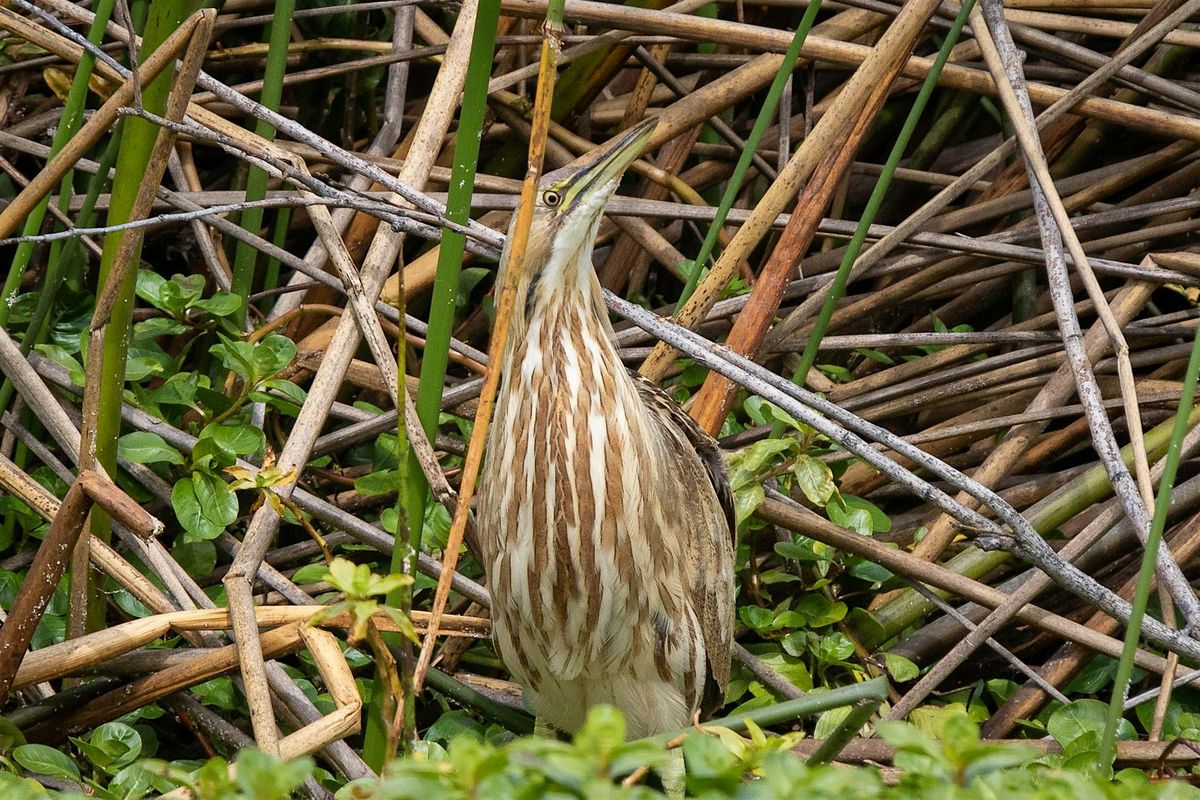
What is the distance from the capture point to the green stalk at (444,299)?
62.9 inches

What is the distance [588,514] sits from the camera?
6.09ft

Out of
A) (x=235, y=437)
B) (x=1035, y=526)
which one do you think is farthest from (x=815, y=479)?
(x=235, y=437)

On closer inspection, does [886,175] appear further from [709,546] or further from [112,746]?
[112,746]

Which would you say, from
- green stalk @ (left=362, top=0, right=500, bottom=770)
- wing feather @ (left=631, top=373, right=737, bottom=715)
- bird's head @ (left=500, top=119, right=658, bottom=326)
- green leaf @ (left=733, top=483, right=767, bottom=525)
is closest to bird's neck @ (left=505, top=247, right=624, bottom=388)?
bird's head @ (left=500, top=119, right=658, bottom=326)

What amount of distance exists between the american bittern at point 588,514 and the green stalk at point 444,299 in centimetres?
9

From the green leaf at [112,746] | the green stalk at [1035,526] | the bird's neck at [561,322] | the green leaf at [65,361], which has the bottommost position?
the green leaf at [112,746]

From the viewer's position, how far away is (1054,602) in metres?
2.56

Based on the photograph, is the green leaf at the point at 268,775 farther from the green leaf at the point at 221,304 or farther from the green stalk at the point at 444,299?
the green leaf at the point at 221,304

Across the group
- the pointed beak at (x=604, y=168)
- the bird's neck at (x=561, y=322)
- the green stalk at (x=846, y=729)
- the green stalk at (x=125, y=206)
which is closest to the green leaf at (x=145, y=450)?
the green stalk at (x=125, y=206)

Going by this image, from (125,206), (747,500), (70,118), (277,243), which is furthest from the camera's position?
(277,243)

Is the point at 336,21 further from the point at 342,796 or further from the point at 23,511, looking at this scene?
the point at 342,796

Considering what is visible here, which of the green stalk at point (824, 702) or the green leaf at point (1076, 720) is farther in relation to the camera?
the green leaf at point (1076, 720)

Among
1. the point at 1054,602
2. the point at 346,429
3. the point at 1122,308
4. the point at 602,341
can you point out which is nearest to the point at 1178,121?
the point at 1122,308

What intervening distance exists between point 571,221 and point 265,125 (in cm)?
85
